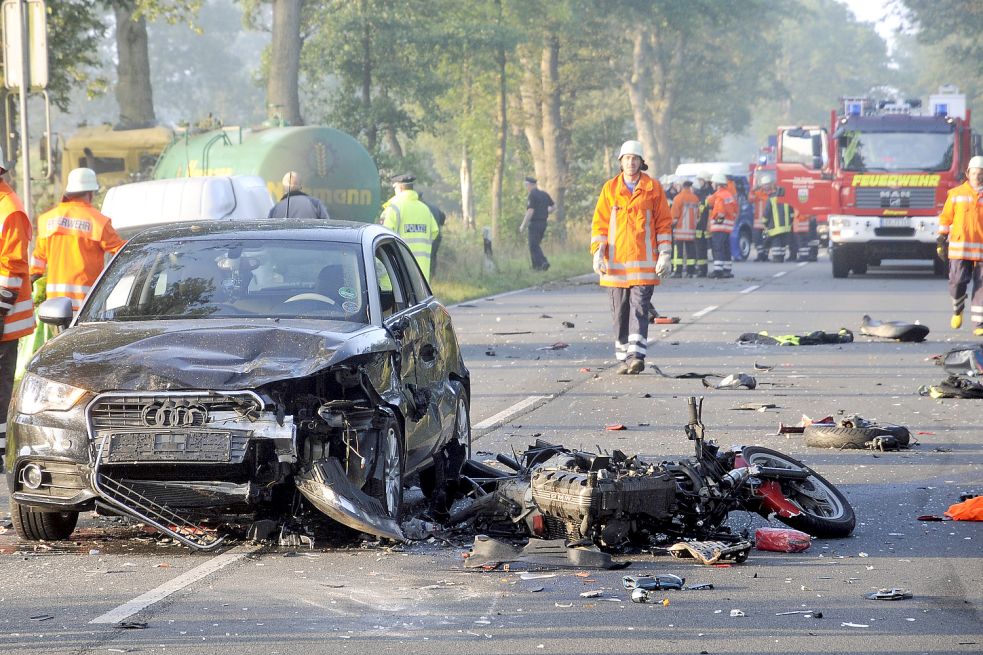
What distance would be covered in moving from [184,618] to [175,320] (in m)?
2.12

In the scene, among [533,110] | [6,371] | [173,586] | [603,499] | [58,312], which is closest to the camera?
[173,586]

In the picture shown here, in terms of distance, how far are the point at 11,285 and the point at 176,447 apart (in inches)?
148

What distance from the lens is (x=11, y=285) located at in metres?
9.84

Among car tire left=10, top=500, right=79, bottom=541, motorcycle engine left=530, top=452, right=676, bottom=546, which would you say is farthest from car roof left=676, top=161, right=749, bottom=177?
car tire left=10, top=500, right=79, bottom=541

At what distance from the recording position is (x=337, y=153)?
25.0 metres

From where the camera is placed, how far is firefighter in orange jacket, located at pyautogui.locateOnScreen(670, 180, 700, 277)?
1142 inches

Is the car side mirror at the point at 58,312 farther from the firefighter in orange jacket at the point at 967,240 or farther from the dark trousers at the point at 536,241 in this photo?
the dark trousers at the point at 536,241

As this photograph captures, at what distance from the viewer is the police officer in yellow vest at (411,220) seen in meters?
17.8

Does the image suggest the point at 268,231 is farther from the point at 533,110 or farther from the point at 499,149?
the point at 533,110

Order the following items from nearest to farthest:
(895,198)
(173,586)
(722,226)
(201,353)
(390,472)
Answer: (173,586) < (201,353) < (390,472) < (722,226) < (895,198)

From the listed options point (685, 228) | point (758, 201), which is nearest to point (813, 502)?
point (685, 228)

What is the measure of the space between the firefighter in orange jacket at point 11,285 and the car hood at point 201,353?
2.61 meters

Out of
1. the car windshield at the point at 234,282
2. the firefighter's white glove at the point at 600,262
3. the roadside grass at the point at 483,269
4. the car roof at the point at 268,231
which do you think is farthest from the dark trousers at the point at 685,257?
the car windshield at the point at 234,282

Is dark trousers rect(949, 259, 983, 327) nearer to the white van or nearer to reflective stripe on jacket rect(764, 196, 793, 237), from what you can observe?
the white van
